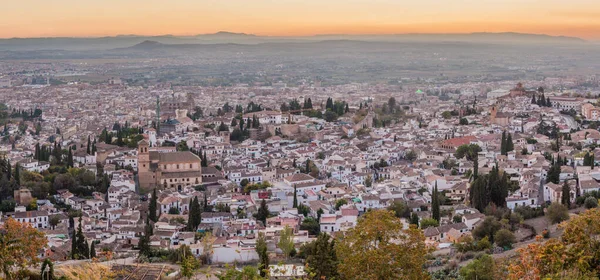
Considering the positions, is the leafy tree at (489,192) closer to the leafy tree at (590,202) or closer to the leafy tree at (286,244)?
the leafy tree at (590,202)

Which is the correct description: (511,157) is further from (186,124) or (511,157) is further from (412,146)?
(186,124)

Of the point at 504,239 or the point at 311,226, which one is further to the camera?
the point at 311,226

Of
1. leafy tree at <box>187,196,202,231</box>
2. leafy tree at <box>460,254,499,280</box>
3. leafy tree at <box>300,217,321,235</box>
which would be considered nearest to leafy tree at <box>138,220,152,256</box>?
leafy tree at <box>187,196,202,231</box>

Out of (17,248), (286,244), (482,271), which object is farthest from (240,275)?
(286,244)

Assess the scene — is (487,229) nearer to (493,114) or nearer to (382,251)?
(382,251)

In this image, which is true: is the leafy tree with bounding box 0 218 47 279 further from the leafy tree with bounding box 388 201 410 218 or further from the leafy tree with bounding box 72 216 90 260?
the leafy tree with bounding box 388 201 410 218

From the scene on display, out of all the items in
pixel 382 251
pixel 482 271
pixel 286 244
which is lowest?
pixel 286 244
